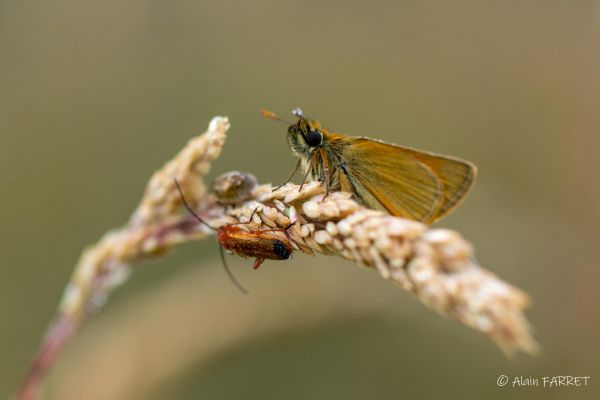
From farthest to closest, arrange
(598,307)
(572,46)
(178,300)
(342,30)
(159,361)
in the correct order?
(342,30), (572,46), (598,307), (178,300), (159,361)

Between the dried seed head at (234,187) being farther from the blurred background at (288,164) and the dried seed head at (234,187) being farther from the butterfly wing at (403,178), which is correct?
the blurred background at (288,164)

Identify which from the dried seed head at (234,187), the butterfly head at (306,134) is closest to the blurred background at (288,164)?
the butterfly head at (306,134)

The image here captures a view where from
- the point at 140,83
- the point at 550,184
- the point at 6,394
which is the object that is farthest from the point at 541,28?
the point at 6,394

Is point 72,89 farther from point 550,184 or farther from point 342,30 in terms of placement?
point 550,184

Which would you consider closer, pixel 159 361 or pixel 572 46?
pixel 159 361

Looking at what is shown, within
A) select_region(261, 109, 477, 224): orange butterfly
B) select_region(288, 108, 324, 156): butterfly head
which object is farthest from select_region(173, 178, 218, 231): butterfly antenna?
select_region(288, 108, 324, 156): butterfly head
